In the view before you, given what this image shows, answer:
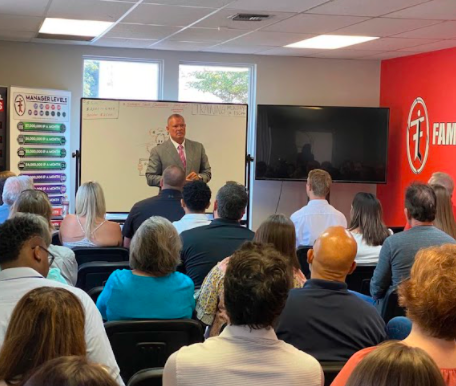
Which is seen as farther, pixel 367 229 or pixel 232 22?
pixel 232 22

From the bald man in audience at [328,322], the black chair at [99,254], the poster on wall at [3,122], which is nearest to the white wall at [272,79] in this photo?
the poster on wall at [3,122]

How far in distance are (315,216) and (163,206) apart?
4.00ft

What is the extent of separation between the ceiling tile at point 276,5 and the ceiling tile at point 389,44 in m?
1.99

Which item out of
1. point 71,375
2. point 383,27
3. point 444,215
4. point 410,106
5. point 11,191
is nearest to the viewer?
point 71,375

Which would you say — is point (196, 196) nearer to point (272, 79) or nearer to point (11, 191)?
point (11, 191)

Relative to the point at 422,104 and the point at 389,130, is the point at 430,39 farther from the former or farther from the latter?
the point at 389,130

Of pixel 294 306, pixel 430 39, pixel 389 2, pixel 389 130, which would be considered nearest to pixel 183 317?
pixel 294 306

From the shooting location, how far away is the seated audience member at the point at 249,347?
1850 millimetres

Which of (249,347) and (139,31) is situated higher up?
(139,31)

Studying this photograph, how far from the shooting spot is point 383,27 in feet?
20.5

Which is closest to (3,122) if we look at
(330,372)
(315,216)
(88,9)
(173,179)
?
(88,9)

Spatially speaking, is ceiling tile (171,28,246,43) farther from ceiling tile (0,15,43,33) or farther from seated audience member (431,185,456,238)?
seated audience member (431,185,456,238)

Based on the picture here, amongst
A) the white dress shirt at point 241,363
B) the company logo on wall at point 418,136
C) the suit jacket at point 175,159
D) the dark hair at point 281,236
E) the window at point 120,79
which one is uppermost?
the window at point 120,79

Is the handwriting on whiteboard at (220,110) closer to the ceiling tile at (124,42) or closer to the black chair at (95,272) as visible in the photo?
the ceiling tile at (124,42)
